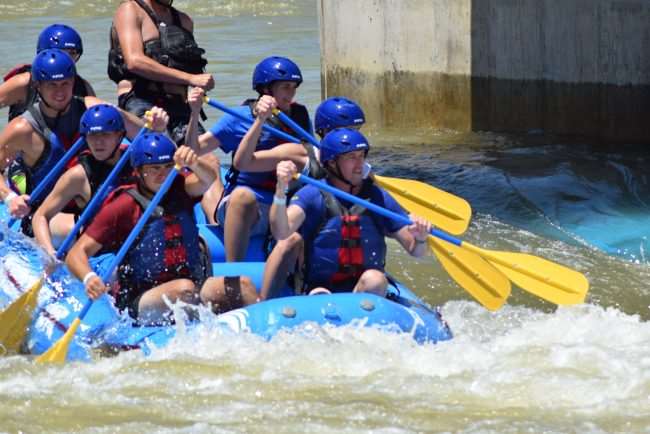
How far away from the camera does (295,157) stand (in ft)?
22.2

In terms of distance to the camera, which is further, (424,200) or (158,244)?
(424,200)

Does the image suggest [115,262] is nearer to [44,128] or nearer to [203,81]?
[44,128]

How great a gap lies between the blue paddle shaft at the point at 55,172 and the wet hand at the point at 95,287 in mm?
1129

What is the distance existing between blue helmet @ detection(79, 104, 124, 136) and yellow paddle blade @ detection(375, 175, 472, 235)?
131 centimetres

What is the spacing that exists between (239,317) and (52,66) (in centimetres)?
176

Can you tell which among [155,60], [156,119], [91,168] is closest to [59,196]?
[91,168]

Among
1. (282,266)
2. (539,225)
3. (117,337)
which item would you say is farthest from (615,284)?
(117,337)

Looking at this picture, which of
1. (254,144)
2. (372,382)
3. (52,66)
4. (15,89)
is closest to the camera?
(372,382)

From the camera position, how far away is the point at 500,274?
20.7ft

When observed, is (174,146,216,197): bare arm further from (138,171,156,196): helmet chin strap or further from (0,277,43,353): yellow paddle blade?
(0,277,43,353): yellow paddle blade

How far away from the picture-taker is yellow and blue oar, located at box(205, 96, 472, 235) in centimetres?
677

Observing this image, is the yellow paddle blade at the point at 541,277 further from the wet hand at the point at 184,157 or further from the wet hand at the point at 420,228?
the wet hand at the point at 184,157

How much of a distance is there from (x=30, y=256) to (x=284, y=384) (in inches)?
65.3

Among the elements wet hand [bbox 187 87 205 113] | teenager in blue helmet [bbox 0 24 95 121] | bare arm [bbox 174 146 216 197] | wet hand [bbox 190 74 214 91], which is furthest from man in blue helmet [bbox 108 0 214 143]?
bare arm [bbox 174 146 216 197]
